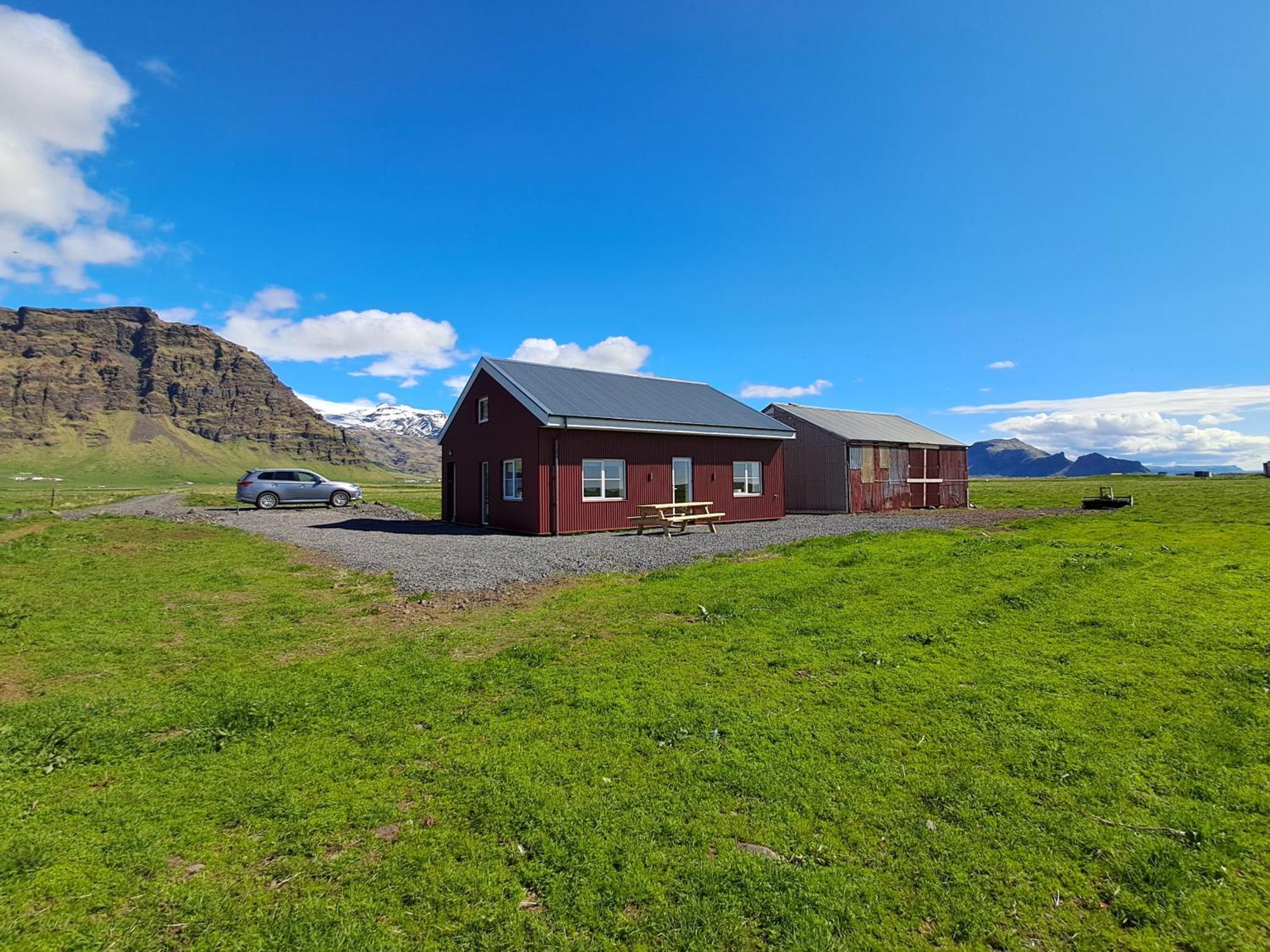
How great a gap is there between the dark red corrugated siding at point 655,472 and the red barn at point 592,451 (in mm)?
37

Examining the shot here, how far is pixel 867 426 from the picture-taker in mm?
34562

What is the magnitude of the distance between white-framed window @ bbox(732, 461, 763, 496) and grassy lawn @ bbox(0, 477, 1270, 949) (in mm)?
16732

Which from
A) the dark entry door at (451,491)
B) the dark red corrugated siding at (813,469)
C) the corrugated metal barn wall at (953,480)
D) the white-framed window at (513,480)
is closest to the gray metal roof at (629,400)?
the white-framed window at (513,480)

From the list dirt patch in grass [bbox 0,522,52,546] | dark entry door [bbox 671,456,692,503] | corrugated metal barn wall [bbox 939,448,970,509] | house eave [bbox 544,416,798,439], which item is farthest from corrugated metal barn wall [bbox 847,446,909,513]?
dirt patch in grass [bbox 0,522,52,546]

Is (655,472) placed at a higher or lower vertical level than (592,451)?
lower

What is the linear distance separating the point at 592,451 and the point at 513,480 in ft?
11.5

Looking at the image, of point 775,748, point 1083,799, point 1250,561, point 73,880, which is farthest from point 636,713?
point 1250,561

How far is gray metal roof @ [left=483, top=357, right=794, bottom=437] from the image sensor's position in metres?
22.7

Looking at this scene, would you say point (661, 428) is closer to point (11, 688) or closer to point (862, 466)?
point (862, 466)

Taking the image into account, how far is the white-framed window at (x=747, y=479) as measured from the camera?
2628 centimetres

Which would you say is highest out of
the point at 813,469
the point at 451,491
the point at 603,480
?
the point at 813,469

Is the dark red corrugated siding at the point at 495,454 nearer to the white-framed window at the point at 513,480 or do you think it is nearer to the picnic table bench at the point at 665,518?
the white-framed window at the point at 513,480

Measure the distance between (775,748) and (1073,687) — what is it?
3.54 meters

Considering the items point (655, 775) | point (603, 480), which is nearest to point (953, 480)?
point (603, 480)
